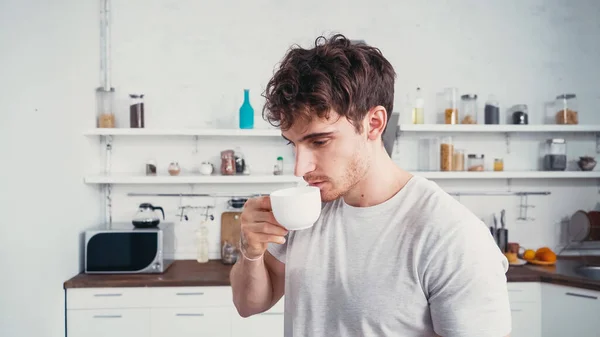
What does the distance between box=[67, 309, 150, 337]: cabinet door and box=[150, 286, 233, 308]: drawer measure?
10 centimetres

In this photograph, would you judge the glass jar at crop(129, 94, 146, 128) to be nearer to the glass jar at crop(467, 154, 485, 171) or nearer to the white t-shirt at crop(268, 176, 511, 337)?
the white t-shirt at crop(268, 176, 511, 337)

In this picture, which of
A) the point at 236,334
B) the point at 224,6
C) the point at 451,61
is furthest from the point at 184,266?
the point at 451,61

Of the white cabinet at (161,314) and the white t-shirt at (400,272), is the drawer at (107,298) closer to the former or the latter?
the white cabinet at (161,314)

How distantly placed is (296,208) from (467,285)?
14.7 inches

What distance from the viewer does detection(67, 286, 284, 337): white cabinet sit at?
237 cm

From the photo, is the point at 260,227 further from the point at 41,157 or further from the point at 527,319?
the point at 527,319

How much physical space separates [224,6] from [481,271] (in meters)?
2.76

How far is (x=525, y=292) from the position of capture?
2.46 meters

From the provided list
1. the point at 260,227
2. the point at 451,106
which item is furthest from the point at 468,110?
the point at 260,227

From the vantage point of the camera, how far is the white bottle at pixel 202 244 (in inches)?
114

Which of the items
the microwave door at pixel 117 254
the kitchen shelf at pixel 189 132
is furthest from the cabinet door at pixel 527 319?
the microwave door at pixel 117 254

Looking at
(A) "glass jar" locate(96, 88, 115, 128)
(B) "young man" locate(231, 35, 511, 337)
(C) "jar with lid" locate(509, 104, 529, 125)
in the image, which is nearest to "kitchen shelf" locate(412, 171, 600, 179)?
(C) "jar with lid" locate(509, 104, 529, 125)

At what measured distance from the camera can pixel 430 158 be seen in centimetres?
303

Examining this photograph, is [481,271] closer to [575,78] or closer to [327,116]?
[327,116]
